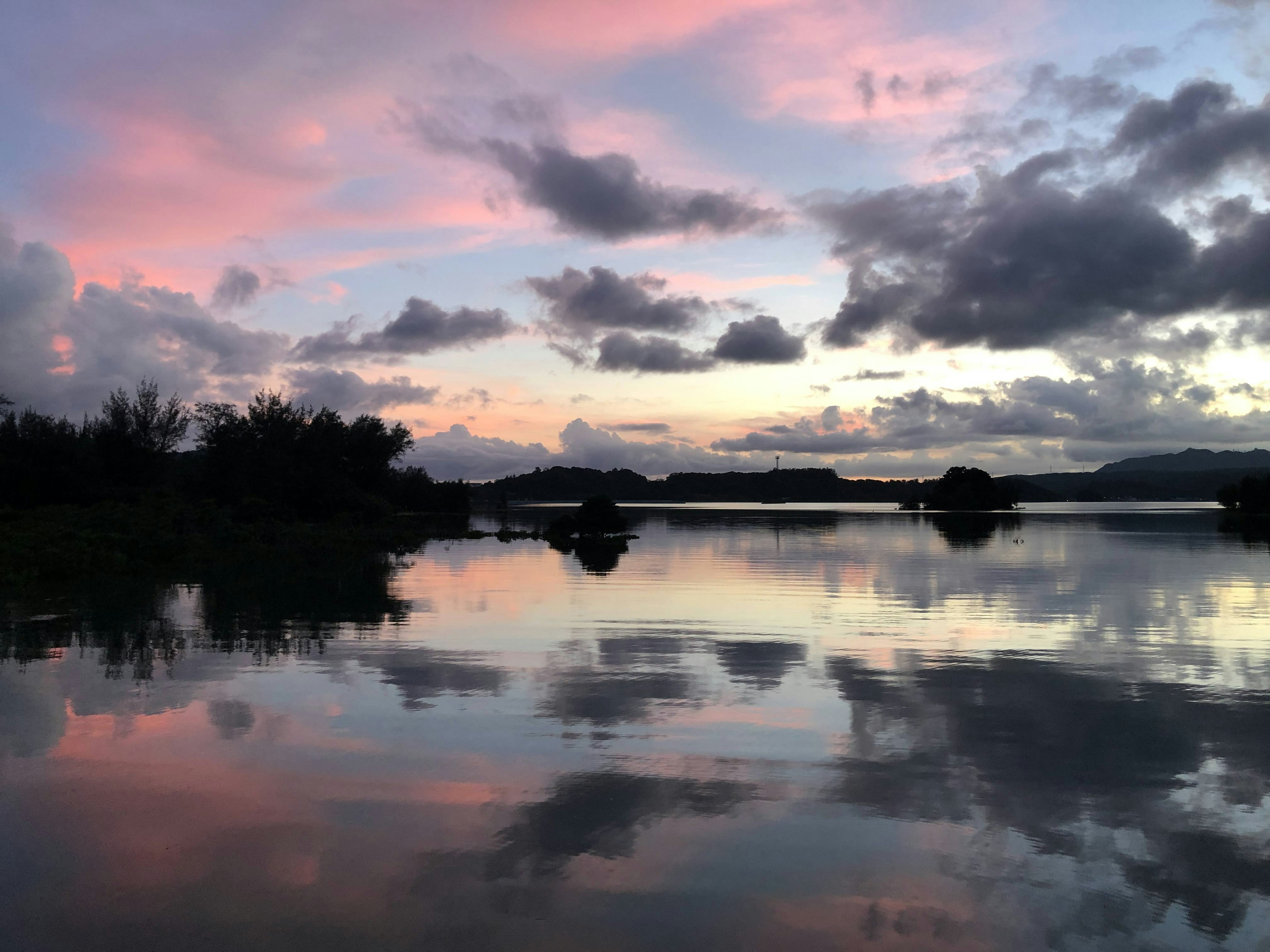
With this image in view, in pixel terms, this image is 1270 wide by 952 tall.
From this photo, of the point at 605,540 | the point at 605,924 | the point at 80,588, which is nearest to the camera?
the point at 605,924

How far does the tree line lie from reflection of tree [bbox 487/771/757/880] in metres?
39.6

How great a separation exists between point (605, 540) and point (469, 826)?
1735 inches

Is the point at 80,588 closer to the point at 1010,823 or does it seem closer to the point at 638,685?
the point at 638,685

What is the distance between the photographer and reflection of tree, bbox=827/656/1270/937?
632 cm

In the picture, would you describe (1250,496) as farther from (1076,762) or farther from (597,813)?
(597,813)

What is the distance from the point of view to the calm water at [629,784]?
5547 millimetres

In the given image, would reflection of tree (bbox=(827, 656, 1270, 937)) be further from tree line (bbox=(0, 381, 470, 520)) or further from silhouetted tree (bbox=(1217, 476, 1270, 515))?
silhouetted tree (bbox=(1217, 476, 1270, 515))

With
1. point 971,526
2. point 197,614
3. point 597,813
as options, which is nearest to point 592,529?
point 197,614

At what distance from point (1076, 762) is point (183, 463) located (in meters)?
62.2

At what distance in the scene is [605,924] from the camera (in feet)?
17.8

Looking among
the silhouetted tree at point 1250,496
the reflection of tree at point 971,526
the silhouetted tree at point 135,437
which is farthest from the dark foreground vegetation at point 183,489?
the silhouetted tree at point 1250,496

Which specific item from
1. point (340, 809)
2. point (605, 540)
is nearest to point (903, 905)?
point (340, 809)

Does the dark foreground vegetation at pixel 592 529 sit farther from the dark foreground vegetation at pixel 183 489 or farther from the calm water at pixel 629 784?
the calm water at pixel 629 784

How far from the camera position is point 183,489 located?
5169 cm
